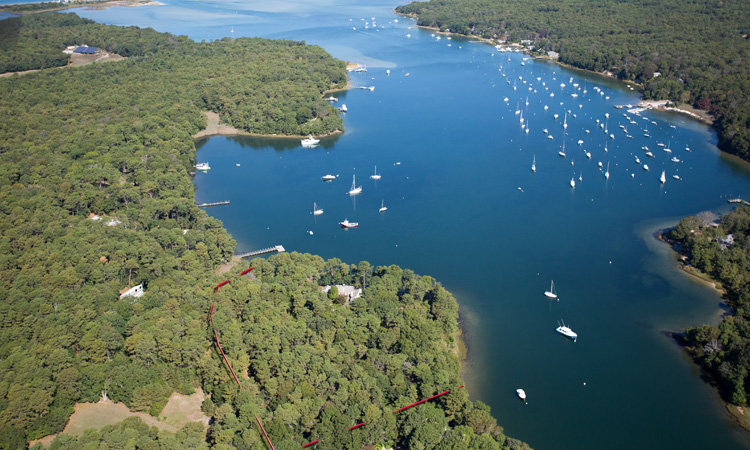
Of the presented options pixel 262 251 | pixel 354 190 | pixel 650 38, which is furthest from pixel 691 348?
pixel 650 38

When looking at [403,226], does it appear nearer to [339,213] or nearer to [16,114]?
[339,213]

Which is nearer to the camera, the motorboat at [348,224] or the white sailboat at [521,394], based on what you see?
the white sailboat at [521,394]

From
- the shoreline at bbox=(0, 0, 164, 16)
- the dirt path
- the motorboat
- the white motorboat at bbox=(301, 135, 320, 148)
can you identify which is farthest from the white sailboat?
the shoreline at bbox=(0, 0, 164, 16)

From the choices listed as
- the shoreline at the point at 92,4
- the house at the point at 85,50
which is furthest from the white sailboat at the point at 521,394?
the shoreline at the point at 92,4

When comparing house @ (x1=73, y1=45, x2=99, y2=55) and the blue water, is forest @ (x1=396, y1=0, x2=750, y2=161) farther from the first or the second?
house @ (x1=73, y1=45, x2=99, y2=55)

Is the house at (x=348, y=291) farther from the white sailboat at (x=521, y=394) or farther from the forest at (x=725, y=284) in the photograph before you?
the forest at (x=725, y=284)

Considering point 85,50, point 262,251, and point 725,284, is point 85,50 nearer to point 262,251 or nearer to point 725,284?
point 262,251
